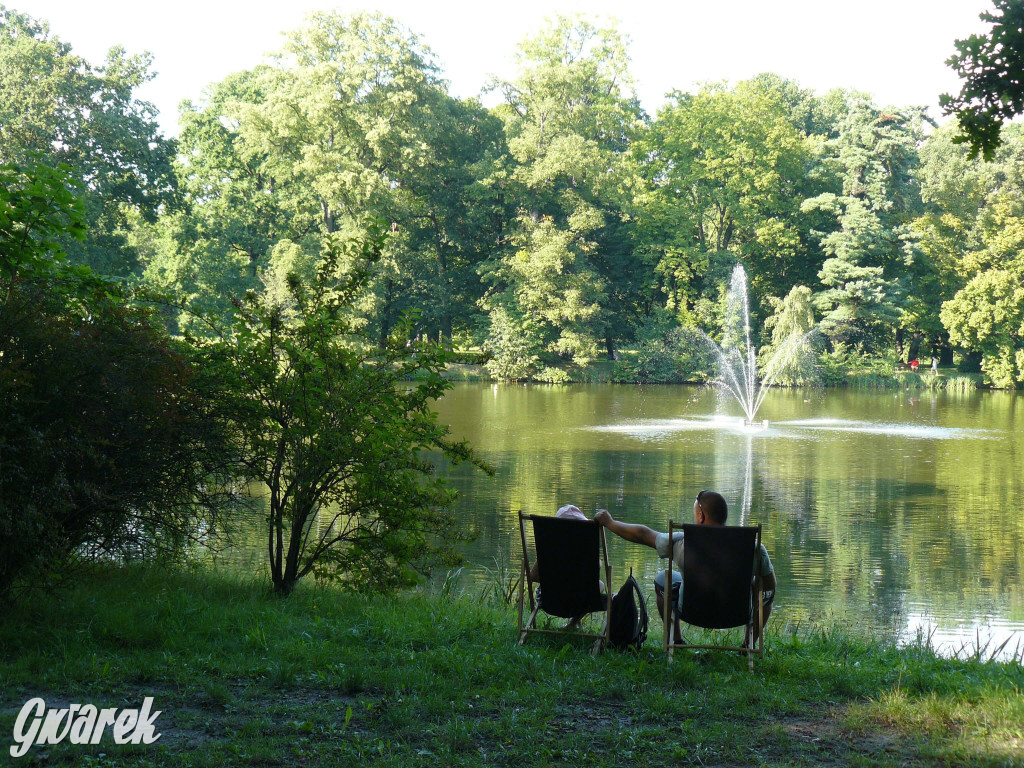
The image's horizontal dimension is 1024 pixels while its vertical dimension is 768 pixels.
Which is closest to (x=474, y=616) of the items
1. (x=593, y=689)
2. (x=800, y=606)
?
(x=593, y=689)

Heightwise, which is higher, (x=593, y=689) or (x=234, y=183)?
(x=234, y=183)

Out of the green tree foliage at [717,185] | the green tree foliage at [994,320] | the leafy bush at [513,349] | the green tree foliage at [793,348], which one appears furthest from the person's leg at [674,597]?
the green tree foliage at [994,320]

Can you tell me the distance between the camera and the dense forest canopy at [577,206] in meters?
39.3

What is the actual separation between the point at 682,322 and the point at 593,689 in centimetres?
3993

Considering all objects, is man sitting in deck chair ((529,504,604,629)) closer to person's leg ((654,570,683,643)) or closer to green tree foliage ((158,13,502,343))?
person's leg ((654,570,683,643))

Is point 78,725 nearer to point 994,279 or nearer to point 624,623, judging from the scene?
point 624,623

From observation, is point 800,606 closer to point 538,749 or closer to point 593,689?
point 593,689

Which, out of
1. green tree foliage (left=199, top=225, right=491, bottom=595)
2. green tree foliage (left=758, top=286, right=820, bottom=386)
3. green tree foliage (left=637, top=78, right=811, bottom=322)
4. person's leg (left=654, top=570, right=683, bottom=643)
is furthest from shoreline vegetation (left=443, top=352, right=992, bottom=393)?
person's leg (left=654, top=570, right=683, bottom=643)

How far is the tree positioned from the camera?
4.52m

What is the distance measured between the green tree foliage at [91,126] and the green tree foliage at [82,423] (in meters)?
21.1

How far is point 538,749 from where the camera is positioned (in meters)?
3.30

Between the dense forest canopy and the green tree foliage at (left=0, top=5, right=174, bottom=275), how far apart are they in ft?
25.1

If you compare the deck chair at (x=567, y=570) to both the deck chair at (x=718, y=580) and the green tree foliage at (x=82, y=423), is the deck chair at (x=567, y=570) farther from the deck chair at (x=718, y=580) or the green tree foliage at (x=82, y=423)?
the green tree foliage at (x=82, y=423)

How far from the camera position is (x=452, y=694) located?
3.85 metres
